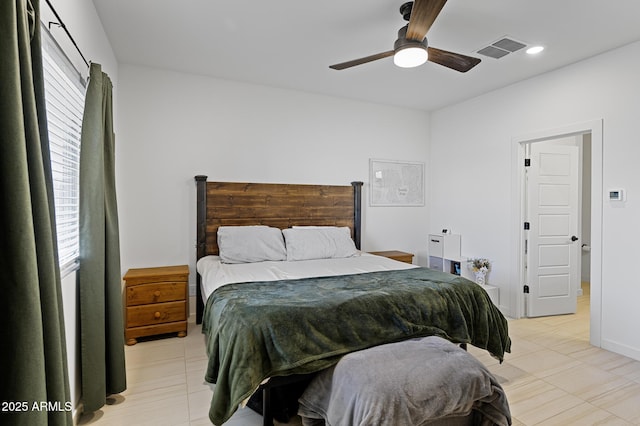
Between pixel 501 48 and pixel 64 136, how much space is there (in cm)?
354

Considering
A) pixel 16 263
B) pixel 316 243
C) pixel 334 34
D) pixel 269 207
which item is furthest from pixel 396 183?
pixel 16 263

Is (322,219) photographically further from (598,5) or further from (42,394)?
(42,394)

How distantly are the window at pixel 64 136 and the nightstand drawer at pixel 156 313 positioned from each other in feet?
4.10

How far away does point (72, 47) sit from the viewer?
2.06m

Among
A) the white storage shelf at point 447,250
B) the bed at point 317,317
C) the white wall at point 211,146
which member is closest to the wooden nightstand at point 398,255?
the white wall at point 211,146

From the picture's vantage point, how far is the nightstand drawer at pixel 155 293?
317cm

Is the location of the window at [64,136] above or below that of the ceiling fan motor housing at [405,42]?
below

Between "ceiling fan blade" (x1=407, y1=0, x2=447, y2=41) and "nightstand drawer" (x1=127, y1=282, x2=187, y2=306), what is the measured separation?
2.94 meters

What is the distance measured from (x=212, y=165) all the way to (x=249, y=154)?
46 centimetres

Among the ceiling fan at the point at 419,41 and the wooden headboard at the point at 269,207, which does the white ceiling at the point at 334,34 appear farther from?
the wooden headboard at the point at 269,207

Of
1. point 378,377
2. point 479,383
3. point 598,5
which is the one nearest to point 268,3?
point 598,5

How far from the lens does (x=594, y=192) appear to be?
330 cm

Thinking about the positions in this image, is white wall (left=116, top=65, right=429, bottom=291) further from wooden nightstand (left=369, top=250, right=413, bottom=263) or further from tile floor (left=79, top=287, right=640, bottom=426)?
tile floor (left=79, top=287, right=640, bottom=426)

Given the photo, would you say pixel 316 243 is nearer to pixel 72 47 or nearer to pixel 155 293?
pixel 155 293
